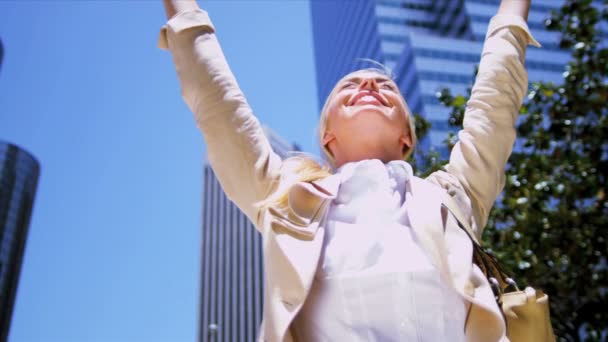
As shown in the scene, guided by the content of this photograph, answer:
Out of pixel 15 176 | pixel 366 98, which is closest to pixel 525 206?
pixel 366 98

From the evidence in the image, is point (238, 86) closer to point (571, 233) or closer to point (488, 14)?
point (571, 233)

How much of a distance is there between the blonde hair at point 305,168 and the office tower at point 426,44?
40.9m

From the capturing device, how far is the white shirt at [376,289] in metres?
1.42

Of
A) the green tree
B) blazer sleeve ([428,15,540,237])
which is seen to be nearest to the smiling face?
blazer sleeve ([428,15,540,237])

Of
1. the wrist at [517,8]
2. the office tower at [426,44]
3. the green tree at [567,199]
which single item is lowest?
the green tree at [567,199]

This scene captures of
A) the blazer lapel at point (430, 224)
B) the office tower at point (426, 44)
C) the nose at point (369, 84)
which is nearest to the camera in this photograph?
the blazer lapel at point (430, 224)

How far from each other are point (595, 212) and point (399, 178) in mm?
6300

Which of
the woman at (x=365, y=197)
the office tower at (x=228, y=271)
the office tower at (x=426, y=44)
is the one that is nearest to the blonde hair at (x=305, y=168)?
the woman at (x=365, y=197)

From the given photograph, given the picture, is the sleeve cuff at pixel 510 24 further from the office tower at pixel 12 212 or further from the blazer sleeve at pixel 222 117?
the office tower at pixel 12 212

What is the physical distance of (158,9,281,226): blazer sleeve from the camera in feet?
5.79

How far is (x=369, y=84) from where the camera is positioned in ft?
6.70

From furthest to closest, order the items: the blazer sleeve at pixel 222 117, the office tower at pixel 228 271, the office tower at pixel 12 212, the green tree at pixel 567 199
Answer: the office tower at pixel 228 271, the office tower at pixel 12 212, the green tree at pixel 567 199, the blazer sleeve at pixel 222 117

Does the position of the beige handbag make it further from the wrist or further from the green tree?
the green tree

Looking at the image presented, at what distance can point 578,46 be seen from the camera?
7.54m
